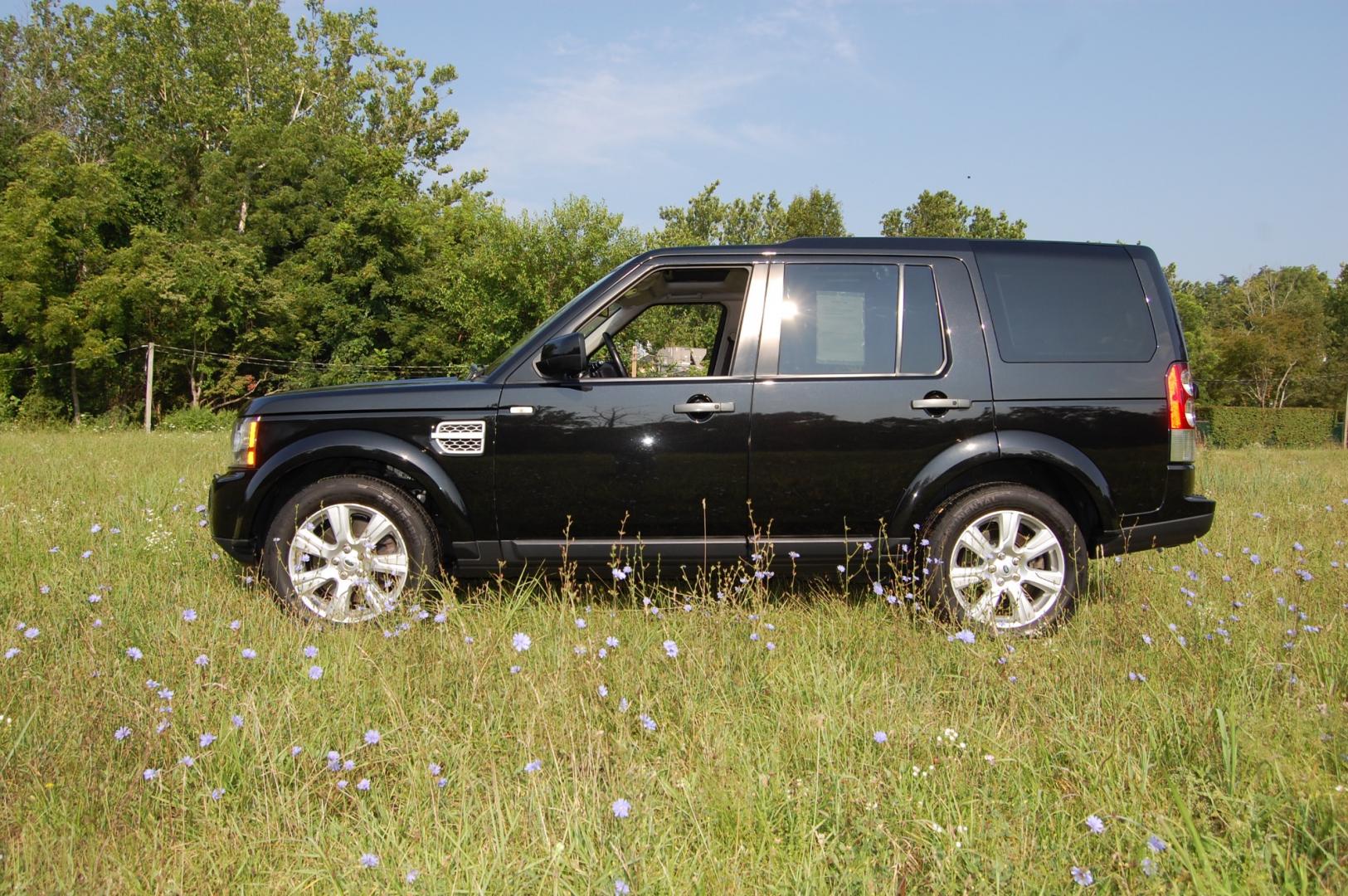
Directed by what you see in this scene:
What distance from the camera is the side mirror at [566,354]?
4008 mm

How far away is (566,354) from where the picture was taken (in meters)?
4.00

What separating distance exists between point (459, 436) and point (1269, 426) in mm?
52733

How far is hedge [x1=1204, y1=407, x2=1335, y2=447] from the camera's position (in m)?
44.8

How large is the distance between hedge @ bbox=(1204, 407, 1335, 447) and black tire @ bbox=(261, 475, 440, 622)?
166 ft

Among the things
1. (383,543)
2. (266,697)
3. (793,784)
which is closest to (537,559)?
(383,543)

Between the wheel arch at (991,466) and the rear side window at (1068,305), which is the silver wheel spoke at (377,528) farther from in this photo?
the rear side window at (1068,305)

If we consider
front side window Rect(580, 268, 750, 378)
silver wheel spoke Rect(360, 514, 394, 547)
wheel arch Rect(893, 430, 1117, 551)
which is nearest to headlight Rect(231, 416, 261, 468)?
silver wheel spoke Rect(360, 514, 394, 547)


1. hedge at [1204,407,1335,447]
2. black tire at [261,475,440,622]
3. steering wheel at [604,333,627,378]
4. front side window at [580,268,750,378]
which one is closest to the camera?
black tire at [261,475,440,622]

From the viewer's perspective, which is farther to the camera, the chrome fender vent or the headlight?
the headlight

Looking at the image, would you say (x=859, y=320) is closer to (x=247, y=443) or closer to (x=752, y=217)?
(x=247, y=443)

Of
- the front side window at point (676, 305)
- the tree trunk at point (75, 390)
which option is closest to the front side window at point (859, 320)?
the front side window at point (676, 305)

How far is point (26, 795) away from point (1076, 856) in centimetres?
289

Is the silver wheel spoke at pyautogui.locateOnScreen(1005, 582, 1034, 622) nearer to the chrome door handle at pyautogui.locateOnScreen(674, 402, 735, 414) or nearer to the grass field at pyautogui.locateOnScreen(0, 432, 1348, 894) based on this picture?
the grass field at pyautogui.locateOnScreen(0, 432, 1348, 894)

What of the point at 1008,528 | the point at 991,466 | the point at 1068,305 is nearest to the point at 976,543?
the point at 1008,528
